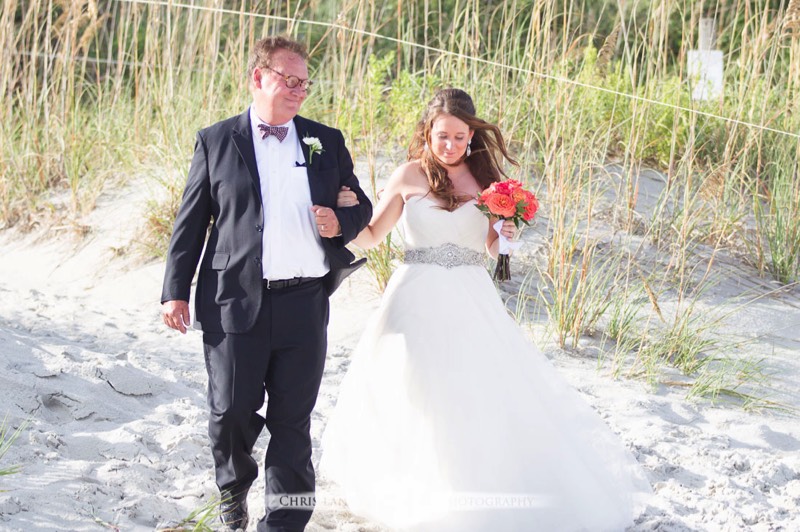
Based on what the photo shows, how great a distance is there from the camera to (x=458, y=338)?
12.5ft

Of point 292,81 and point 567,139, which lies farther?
point 567,139

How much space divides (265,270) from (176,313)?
0.35m

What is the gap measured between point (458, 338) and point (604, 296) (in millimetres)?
2017

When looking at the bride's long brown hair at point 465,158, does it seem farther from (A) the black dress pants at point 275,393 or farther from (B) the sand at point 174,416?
(B) the sand at point 174,416

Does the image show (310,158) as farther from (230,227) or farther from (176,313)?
(176,313)

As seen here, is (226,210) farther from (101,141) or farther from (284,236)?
(101,141)

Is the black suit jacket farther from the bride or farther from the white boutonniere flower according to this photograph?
the bride

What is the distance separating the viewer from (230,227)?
3389 millimetres

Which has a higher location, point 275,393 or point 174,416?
point 275,393

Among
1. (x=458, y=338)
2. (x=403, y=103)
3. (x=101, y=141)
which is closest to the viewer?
(x=458, y=338)

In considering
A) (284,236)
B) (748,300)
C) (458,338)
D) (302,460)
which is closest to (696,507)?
(458,338)

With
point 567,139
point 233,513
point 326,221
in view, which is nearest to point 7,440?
point 233,513

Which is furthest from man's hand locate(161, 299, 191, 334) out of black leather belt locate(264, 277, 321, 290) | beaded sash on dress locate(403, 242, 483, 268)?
beaded sash on dress locate(403, 242, 483, 268)

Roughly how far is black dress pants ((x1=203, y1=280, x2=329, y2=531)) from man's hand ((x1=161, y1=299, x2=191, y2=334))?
10 centimetres
